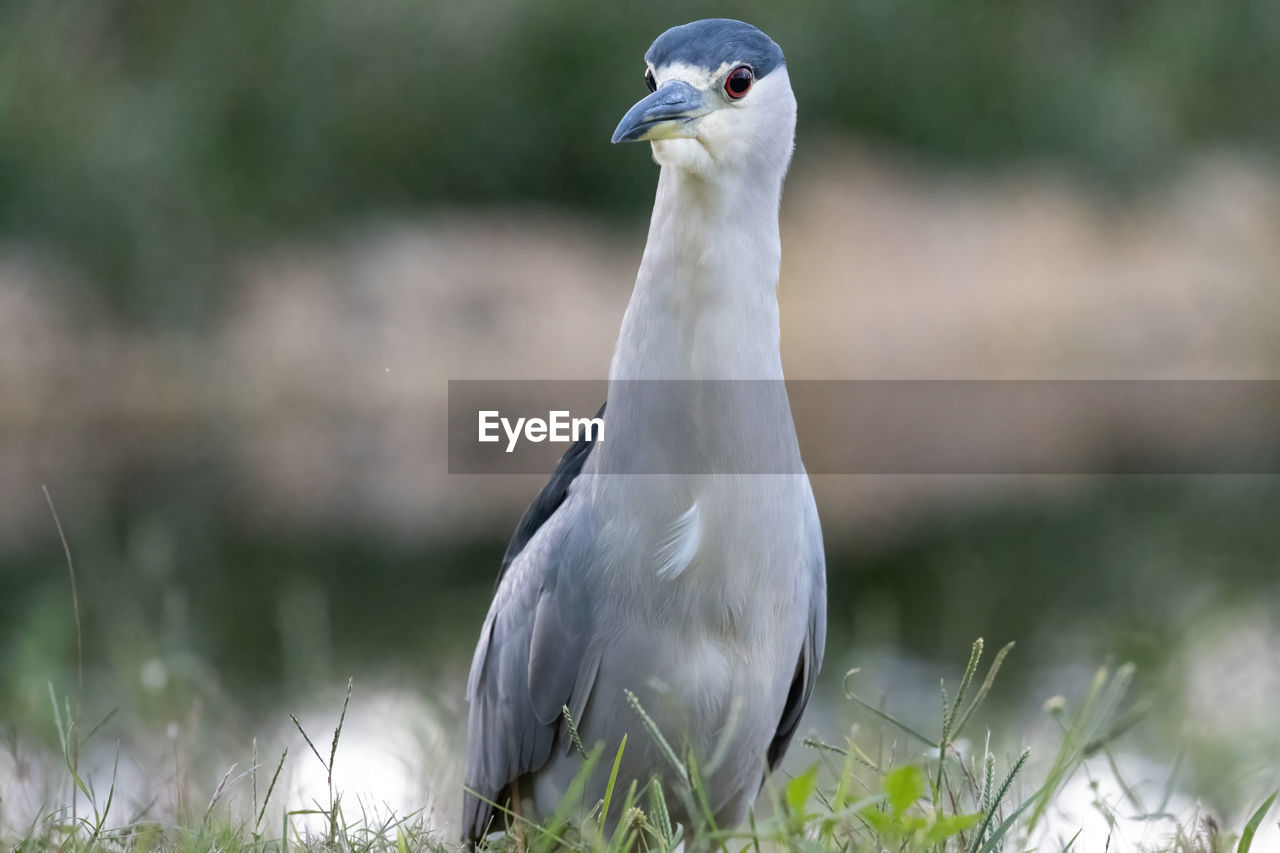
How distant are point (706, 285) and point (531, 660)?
0.87 m

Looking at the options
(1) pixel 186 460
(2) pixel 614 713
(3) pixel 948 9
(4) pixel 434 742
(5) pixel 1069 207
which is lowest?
(1) pixel 186 460

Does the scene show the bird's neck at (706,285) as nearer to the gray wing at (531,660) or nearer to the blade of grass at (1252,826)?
the gray wing at (531,660)

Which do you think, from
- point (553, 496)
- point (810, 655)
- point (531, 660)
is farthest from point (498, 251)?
point (531, 660)

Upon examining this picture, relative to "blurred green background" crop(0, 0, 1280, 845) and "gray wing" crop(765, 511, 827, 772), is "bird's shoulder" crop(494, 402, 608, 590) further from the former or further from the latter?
"blurred green background" crop(0, 0, 1280, 845)

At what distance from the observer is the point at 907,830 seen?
6.03 feet

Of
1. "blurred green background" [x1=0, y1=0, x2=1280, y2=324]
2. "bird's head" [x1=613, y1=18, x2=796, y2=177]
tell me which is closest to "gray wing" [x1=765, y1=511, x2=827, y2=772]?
"bird's head" [x1=613, y1=18, x2=796, y2=177]

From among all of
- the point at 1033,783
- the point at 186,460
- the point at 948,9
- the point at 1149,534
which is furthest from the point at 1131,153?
the point at 1033,783

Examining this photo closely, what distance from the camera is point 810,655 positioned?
3033mm

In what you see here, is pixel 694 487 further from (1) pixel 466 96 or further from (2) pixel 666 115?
(1) pixel 466 96

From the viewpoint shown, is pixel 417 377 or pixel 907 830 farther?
pixel 417 377

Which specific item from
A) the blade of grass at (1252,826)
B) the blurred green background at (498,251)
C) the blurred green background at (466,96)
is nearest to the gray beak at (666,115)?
the blade of grass at (1252,826)

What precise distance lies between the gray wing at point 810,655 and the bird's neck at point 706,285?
1.54 ft

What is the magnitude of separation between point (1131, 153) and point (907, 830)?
43.5 feet

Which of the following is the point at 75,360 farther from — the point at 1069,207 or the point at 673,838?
the point at 673,838
